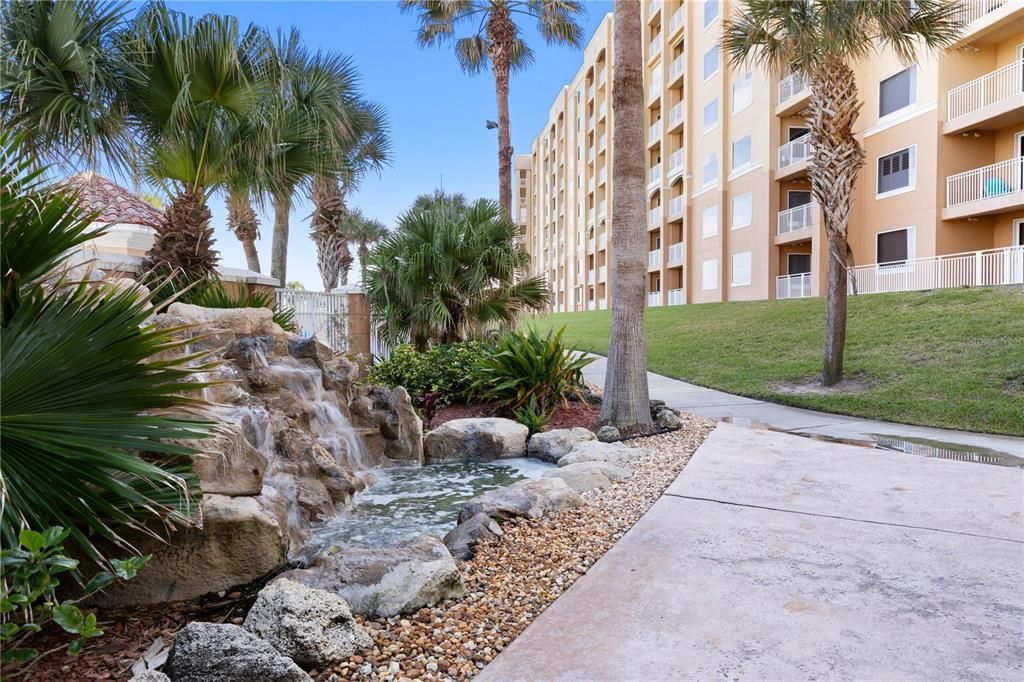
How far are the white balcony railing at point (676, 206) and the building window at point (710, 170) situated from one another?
73.9 inches

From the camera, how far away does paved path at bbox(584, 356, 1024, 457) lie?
7308 mm

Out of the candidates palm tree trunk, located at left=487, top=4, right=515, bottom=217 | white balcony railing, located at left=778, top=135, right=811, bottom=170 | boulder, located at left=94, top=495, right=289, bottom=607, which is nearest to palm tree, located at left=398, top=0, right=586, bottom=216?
palm tree trunk, located at left=487, top=4, right=515, bottom=217

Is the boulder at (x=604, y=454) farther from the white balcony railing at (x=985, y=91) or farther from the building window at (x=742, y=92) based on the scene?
the building window at (x=742, y=92)

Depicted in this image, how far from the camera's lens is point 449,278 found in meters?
10.5

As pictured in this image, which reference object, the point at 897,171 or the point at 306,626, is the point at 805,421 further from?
the point at 897,171

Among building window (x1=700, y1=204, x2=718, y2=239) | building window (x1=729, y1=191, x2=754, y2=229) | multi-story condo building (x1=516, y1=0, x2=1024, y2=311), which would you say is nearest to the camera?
multi-story condo building (x1=516, y1=0, x2=1024, y2=311)

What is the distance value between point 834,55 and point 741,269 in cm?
1658

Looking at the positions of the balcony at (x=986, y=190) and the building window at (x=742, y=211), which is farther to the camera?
the building window at (x=742, y=211)

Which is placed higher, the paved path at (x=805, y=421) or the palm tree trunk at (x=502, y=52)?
the palm tree trunk at (x=502, y=52)

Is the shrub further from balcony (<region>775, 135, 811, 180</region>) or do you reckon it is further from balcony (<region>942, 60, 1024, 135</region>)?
balcony (<region>775, 135, 811, 180</region>)

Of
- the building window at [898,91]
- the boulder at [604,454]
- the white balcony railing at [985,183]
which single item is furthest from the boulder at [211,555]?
the building window at [898,91]

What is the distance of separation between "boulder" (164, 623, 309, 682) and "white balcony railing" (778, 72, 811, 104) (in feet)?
83.0

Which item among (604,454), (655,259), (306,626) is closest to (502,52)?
(604,454)

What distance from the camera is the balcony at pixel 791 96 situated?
2252 cm
